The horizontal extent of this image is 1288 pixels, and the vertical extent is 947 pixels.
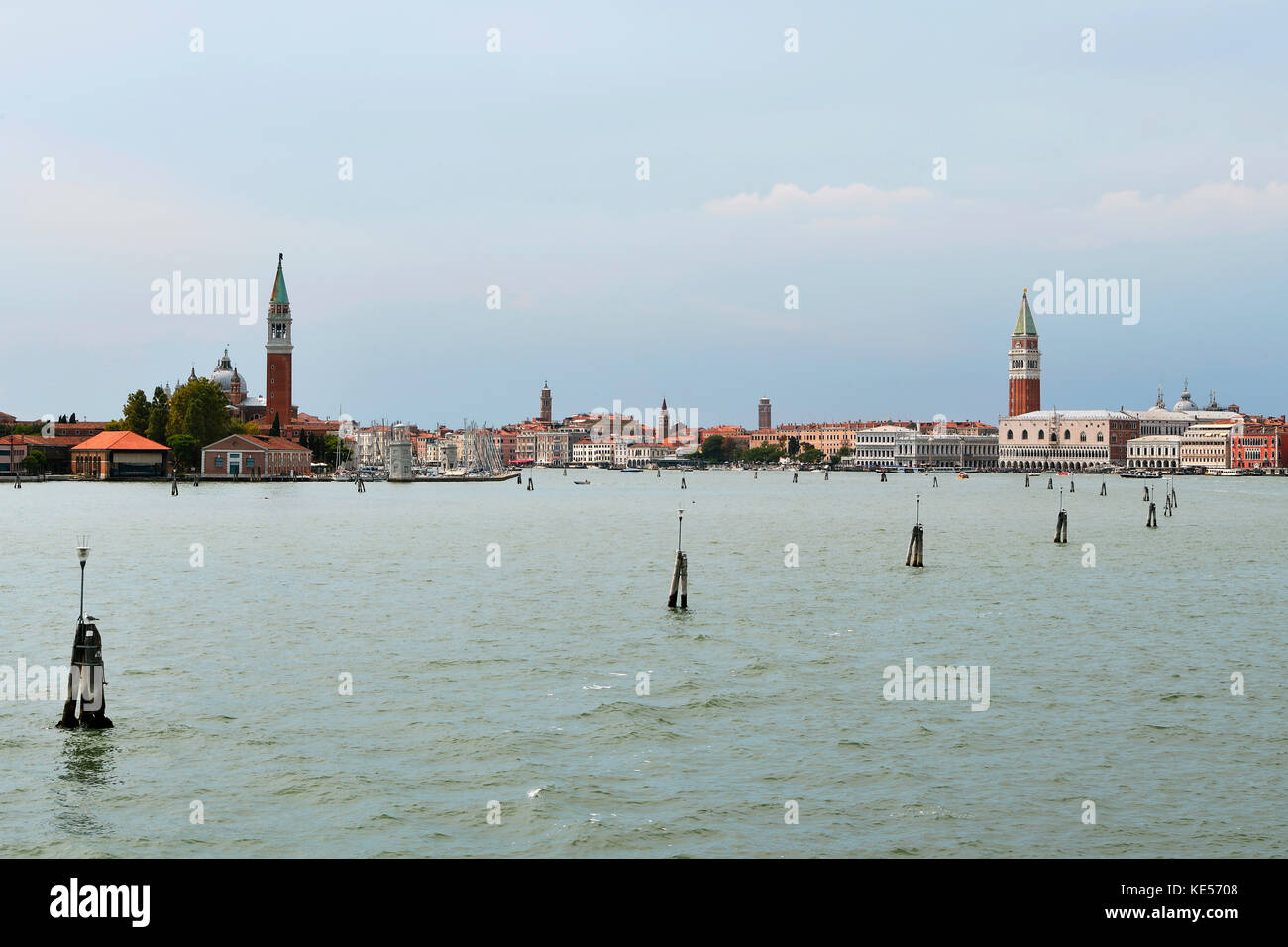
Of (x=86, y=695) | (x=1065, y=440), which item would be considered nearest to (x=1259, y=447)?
(x=1065, y=440)

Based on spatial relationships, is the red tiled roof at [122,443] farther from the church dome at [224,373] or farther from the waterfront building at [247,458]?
the church dome at [224,373]

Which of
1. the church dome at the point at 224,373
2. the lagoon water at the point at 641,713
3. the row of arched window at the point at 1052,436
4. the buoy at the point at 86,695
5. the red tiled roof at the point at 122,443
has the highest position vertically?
the church dome at the point at 224,373

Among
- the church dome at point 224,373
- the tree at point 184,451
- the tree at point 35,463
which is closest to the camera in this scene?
the tree at point 184,451

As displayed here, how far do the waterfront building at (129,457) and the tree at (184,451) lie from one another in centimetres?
104

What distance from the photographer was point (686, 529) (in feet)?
165

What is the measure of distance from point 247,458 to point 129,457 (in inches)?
346

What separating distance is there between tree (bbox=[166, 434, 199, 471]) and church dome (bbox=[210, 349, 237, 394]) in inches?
1800

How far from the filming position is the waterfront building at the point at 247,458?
10219 cm

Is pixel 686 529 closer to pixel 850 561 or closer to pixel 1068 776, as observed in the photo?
pixel 850 561

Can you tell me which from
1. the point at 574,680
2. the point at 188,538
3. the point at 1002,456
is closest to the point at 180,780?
the point at 574,680

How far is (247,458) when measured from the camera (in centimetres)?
10525

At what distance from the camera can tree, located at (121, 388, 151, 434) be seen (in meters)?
107

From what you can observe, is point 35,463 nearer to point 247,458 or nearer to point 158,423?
point 158,423

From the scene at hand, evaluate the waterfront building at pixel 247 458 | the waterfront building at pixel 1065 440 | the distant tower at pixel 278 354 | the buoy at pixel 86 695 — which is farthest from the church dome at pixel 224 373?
the buoy at pixel 86 695
